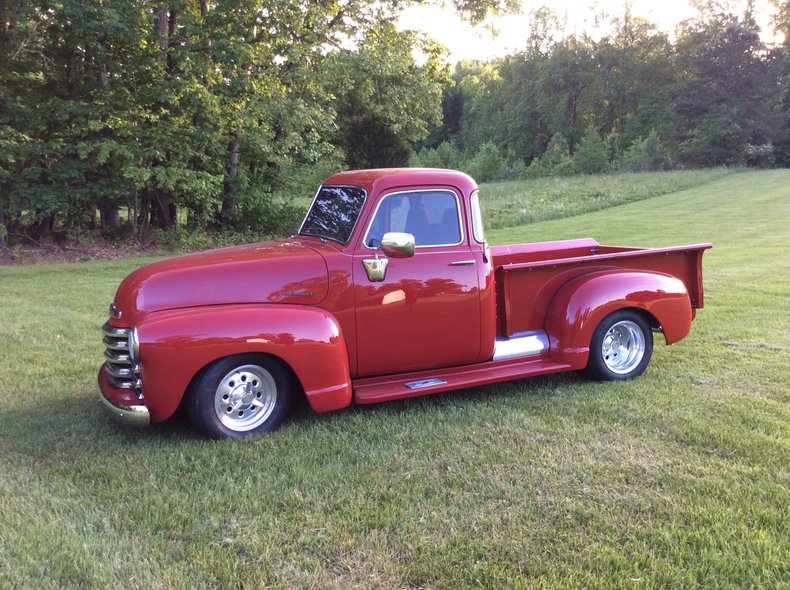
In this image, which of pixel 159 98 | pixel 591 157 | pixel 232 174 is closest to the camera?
pixel 159 98

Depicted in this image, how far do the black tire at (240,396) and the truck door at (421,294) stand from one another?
65cm

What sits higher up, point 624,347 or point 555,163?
point 555,163

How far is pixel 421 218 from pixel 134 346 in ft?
7.51

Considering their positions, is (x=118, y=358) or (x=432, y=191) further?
(x=432, y=191)

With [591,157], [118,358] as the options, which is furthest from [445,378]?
[591,157]

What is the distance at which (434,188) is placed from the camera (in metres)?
4.87

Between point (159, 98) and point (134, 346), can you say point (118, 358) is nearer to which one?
point (134, 346)

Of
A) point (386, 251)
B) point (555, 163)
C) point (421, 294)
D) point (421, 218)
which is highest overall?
point (555, 163)

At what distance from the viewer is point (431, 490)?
138 inches

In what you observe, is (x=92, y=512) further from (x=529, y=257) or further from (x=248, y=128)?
(x=248, y=128)

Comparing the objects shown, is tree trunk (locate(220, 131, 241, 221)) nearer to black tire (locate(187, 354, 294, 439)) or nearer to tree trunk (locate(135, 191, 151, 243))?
tree trunk (locate(135, 191, 151, 243))

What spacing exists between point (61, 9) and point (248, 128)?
5541 mm

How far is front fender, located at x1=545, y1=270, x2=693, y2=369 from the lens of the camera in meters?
5.17

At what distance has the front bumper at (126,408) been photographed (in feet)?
13.2
